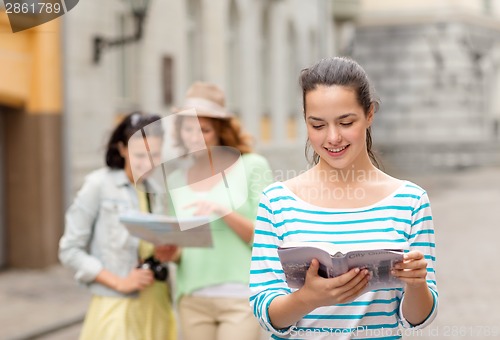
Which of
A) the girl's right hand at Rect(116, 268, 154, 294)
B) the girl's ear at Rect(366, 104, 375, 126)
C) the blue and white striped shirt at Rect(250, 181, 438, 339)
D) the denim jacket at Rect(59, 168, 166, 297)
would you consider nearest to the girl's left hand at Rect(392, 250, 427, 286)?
the blue and white striped shirt at Rect(250, 181, 438, 339)

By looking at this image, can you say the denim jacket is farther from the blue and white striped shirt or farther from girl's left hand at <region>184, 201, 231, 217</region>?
the blue and white striped shirt

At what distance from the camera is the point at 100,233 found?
4.39 m

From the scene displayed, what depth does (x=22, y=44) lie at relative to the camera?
36.8 ft

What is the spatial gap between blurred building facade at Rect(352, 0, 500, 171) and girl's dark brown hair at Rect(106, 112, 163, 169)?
26686 millimetres

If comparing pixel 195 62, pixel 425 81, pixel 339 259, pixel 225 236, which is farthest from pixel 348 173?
pixel 425 81

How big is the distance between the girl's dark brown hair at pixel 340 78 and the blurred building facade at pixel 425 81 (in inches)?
1115

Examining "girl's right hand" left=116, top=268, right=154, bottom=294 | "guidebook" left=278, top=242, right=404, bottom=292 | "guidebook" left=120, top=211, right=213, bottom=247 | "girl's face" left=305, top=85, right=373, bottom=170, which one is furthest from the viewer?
"girl's right hand" left=116, top=268, right=154, bottom=294

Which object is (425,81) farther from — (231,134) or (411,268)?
(411,268)

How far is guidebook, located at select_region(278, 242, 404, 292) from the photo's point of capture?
233 cm

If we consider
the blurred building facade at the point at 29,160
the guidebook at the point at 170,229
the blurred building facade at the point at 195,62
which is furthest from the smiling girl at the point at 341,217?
the blurred building facade at the point at 29,160

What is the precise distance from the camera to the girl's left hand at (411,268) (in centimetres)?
240

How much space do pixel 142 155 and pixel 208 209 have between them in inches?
17.0

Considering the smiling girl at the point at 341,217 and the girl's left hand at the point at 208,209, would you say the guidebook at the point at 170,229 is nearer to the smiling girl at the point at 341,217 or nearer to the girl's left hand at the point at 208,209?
the girl's left hand at the point at 208,209

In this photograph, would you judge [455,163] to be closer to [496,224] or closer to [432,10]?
[432,10]
